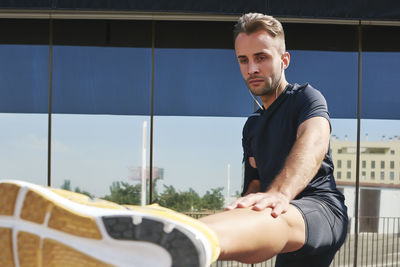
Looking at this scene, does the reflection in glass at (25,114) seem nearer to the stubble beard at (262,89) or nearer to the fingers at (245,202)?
the stubble beard at (262,89)

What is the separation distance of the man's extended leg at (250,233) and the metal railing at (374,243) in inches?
171

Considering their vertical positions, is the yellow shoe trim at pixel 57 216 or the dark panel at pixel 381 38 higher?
the dark panel at pixel 381 38

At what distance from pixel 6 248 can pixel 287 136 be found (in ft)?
3.59

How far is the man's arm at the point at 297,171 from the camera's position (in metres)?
1.22

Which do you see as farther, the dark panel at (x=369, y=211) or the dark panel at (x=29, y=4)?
the dark panel at (x=369, y=211)

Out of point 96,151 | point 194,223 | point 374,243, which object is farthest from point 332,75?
point 194,223

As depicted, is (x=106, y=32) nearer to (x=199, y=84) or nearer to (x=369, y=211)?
(x=199, y=84)

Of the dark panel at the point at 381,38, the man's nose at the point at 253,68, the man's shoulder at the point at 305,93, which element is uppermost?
the dark panel at the point at 381,38

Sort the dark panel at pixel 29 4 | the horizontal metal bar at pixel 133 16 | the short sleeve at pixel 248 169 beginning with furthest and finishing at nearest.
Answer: the horizontal metal bar at pixel 133 16 → the dark panel at pixel 29 4 → the short sleeve at pixel 248 169

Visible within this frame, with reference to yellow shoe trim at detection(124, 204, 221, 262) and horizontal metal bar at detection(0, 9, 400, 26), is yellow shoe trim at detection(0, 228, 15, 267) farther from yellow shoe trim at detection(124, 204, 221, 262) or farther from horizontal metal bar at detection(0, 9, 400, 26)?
horizontal metal bar at detection(0, 9, 400, 26)

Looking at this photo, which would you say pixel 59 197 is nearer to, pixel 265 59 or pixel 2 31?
pixel 265 59

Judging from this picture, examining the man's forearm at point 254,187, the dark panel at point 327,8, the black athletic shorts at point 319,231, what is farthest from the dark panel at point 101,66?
the black athletic shorts at point 319,231

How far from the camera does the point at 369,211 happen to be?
211 inches

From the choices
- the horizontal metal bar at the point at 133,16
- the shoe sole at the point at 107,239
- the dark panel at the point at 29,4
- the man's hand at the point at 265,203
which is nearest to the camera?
the shoe sole at the point at 107,239
